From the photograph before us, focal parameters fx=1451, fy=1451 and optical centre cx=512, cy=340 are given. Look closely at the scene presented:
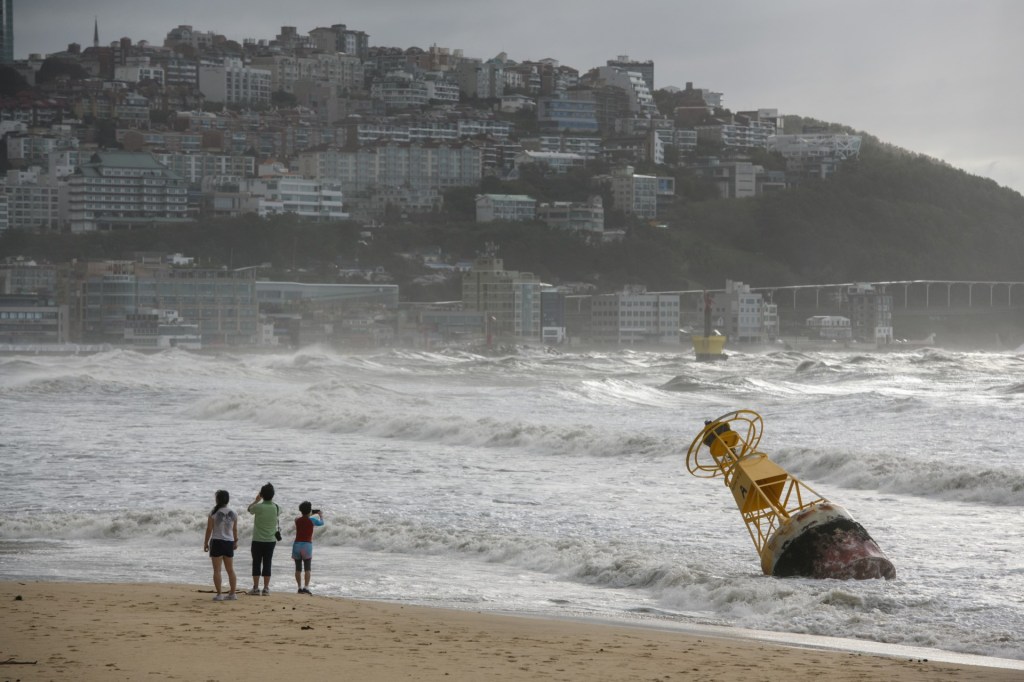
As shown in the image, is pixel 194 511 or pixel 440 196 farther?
pixel 440 196

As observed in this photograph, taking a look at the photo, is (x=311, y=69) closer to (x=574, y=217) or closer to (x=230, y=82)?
(x=230, y=82)

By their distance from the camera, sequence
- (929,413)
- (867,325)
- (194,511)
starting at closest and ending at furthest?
1. (194,511)
2. (929,413)
3. (867,325)

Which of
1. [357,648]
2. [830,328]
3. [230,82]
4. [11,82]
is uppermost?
[230,82]

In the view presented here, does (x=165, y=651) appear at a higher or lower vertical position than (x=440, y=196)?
lower

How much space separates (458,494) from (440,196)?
405ft

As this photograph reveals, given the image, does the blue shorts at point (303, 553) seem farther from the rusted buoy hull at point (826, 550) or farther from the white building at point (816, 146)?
the white building at point (816, 146)

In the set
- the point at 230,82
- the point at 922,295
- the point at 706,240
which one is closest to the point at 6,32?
the point at 230,82

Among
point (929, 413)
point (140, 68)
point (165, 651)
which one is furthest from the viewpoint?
point (140, 68)

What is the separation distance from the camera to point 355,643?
27.2ft

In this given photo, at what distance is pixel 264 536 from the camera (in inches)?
399

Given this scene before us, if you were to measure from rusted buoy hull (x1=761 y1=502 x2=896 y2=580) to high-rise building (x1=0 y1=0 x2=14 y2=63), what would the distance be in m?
184

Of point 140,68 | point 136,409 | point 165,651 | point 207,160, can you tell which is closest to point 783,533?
point 165,651

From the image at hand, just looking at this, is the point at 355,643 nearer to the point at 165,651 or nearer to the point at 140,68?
the point at 165,651

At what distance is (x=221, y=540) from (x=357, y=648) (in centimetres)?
212
